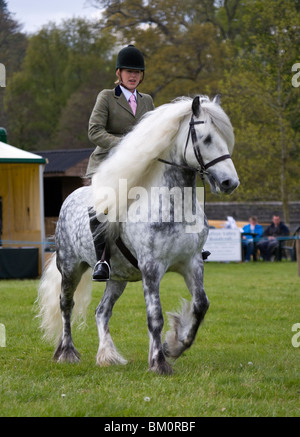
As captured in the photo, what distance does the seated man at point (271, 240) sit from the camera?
24672mm

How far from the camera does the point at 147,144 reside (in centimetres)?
658

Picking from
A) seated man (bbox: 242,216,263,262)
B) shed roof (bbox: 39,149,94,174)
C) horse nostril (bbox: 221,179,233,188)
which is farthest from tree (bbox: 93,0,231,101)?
horse nostril (bbox: 221,179,233,188)

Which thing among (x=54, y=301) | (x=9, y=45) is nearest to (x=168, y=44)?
(x=9, y=45)

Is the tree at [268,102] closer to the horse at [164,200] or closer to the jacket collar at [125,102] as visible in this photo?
the jacket collar at [125,102]

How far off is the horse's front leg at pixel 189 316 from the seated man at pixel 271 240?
18107 mm

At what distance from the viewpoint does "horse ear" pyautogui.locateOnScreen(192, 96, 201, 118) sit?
20.9ft

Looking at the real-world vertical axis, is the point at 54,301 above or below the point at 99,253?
below

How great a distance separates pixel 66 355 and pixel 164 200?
217cm

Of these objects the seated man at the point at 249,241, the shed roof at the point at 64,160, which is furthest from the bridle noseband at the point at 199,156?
the shed roof at the point at 64,160

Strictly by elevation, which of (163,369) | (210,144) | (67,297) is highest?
(210,144)

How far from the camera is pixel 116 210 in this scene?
6766mm

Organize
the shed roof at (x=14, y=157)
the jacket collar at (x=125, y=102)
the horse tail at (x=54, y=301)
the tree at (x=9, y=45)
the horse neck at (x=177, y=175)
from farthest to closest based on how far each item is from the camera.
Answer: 1. the tree at (x=9, y=45)
2. the shed roof at (x=14, y=157)
3. the horse tail at (x=54, y=301)
4. the jacket collar at (x=125, y=102)
5. the horse neck at (x=177, y=175)

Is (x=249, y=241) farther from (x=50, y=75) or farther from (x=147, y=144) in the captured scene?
(x=50, y=75)

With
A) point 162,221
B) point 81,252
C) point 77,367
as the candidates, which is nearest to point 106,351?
point 77,367
